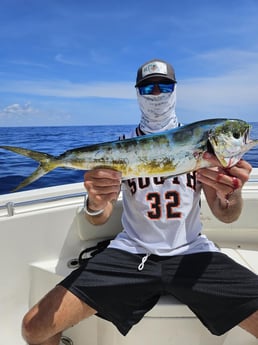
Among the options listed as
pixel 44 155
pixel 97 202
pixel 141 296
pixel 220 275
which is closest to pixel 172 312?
pixel 141 296

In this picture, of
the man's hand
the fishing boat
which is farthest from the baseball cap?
the fishing boat

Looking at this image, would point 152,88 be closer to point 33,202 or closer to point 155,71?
point 155,71

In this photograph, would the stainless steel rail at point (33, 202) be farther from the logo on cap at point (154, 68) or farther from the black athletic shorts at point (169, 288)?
the logo on cap at point (154, 68)

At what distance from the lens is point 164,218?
1.96 meters

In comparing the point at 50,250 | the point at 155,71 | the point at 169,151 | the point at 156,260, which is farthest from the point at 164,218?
the point at 50,250

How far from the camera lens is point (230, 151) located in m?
1.43

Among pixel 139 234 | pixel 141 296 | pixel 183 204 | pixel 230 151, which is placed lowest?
pixel 141 296

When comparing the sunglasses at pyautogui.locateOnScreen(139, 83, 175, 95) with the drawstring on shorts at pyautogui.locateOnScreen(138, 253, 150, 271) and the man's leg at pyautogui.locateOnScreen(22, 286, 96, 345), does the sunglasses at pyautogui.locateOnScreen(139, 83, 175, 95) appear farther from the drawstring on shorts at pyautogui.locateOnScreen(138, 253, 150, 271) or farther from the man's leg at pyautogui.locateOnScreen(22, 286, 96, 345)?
the man's leg at pyautogui.locateOnScreen(22, 286, 96, 345)

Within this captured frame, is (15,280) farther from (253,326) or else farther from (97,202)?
(253,326)

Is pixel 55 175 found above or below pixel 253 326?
above

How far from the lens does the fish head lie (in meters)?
1.43

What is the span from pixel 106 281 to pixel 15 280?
3.15ft

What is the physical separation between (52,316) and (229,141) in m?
1.16

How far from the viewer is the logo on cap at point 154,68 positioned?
6.60 ft
